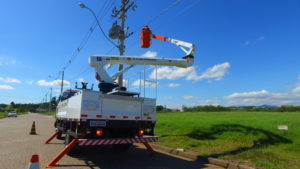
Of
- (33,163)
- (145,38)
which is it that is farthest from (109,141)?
(145,38)

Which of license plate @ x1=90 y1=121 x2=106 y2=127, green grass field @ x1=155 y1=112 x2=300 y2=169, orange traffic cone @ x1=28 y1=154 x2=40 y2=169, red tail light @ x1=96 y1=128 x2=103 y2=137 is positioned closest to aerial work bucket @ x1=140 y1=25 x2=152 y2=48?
license plate @ x1=90 y1=121 x2=106 y2=127

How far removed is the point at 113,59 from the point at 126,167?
4009 millimetres

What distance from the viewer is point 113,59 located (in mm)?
8656

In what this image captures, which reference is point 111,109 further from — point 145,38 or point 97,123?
point 145,38

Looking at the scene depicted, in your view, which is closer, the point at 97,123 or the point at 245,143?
the point at 97,123

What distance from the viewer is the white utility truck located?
6.59 m

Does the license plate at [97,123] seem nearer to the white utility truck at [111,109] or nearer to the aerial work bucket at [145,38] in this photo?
the white utility truck at [111,109]

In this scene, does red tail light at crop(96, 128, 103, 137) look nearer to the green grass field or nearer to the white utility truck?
the white utility truck

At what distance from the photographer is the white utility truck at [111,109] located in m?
6.59

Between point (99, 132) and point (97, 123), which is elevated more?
point (97, 123)

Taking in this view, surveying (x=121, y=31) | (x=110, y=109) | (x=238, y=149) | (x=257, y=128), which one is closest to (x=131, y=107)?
(x=110, y=109)

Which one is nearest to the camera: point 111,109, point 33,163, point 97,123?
point 33,163

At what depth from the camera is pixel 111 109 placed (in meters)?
7.00

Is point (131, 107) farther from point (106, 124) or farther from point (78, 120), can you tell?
point (78, 120)
